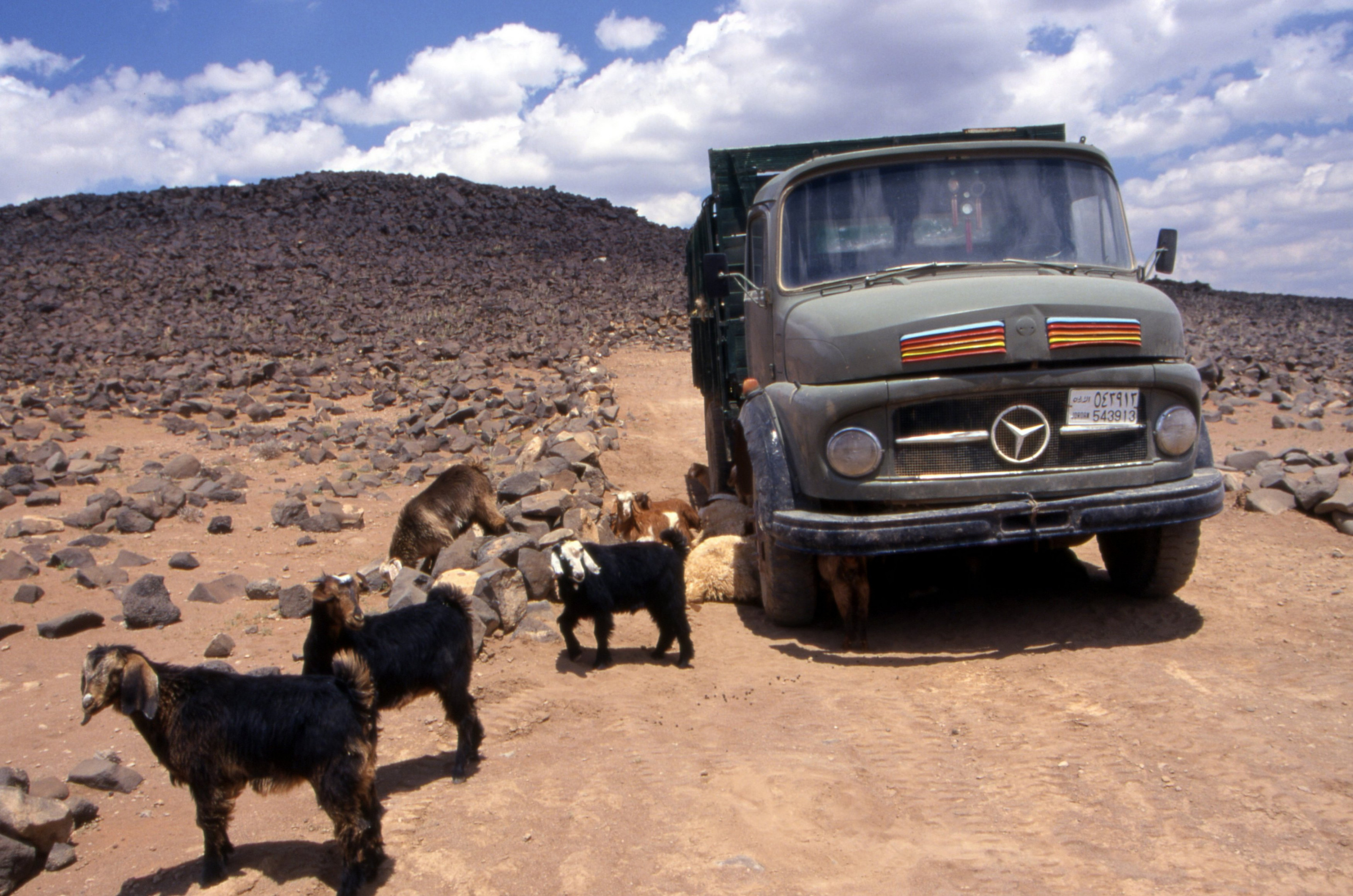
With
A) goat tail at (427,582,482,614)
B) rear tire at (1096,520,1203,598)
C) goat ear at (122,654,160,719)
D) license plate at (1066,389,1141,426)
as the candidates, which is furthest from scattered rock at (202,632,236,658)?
rear tire at (1096,520,1203,598)

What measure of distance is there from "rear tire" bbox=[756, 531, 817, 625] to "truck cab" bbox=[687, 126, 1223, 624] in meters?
0.01

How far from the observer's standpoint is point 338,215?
34781 millimetres

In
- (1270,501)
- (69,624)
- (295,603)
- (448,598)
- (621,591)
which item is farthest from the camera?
(1270,501)

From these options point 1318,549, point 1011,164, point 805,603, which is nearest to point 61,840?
point 805,603

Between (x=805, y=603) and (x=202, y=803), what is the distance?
132 inches

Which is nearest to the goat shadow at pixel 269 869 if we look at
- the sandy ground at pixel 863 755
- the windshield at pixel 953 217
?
the sandy ground at pixel 863 755

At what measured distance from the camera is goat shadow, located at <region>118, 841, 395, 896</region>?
3518 mm

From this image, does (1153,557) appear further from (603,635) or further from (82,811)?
(82,811)

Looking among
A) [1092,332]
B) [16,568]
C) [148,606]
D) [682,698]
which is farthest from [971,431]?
[16,568]

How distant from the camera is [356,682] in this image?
352 centimetres

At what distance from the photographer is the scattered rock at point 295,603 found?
648 cm

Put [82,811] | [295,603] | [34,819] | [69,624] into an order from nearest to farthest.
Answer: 1. [34,819]
2. [82,811]
3. [69,624]
4. [295,603]

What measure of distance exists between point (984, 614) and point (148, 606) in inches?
203

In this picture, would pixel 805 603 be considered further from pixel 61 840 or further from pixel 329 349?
pixel 329 349
